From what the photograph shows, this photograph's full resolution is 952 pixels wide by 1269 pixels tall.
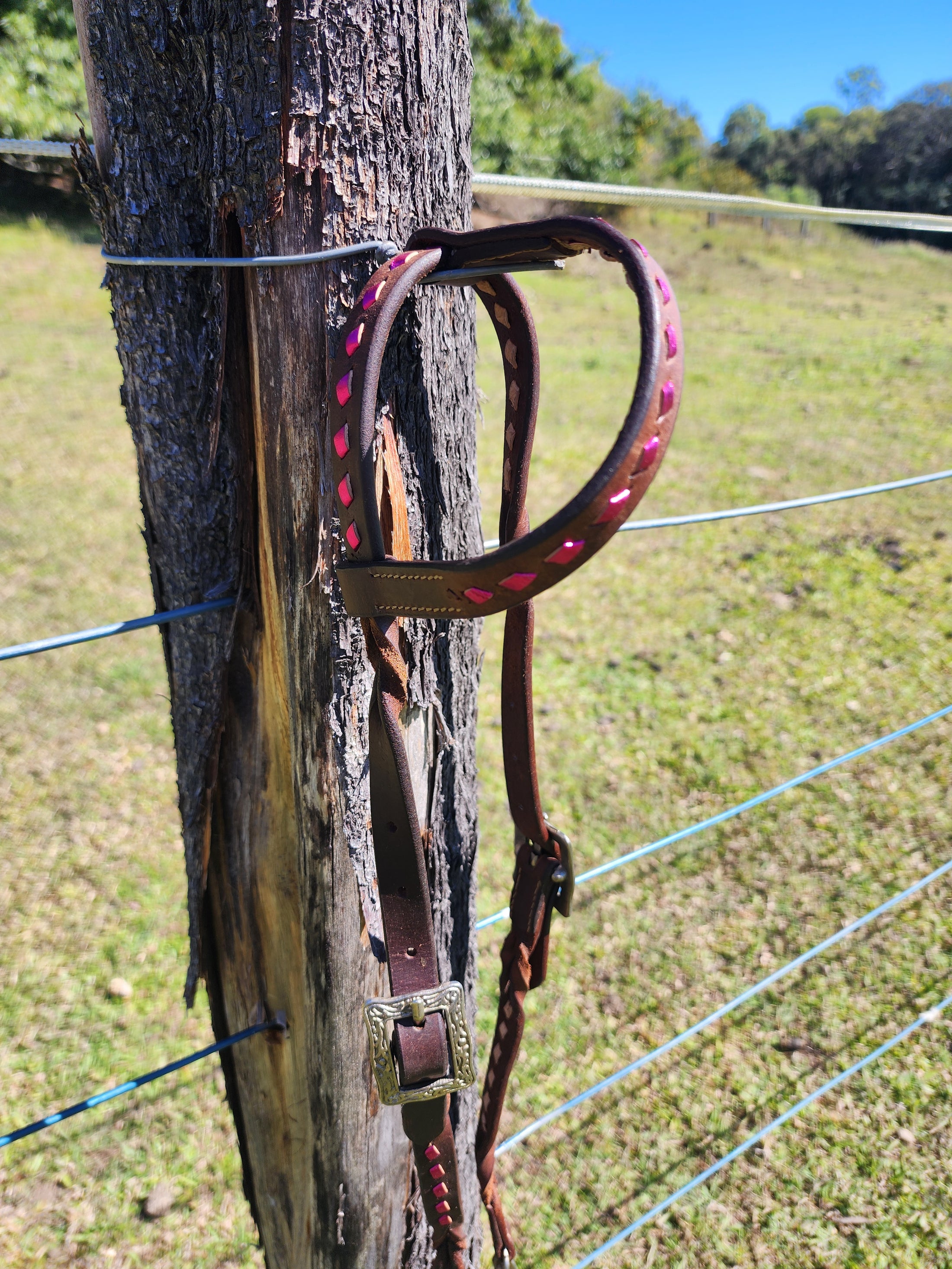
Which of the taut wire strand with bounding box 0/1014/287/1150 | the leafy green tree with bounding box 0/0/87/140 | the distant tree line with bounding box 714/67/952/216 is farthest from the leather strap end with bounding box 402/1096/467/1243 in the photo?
the distant tree line with bounding box 714/67/952/216

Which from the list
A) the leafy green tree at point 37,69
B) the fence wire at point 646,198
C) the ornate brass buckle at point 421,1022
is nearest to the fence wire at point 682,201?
the fence wire at point 646,198

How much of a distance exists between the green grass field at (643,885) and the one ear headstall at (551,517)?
1725mm

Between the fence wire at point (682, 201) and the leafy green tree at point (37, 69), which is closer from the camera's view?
the fence wire at point (682, 201)

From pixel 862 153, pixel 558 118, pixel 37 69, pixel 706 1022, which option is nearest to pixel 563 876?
pixel 706 1022

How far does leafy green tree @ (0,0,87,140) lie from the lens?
1149 centimetres

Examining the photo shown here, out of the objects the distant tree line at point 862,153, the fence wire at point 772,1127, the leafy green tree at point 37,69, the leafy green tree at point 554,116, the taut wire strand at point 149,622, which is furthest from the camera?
the distant tree line at point 862,153

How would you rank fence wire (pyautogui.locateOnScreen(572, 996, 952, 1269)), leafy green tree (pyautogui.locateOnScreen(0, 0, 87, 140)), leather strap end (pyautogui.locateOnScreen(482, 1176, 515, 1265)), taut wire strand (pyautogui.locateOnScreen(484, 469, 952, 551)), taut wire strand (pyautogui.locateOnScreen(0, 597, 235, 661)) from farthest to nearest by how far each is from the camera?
leafy green tree (pyautogui.locateOnScreen(0, 0, 87, 140)) → fence wire (pyautogui.locateOnScreen(572, 996, 952, 1269)) → taut wire strand (pyautogui.locateOnScreen(484, 469, 952, 551)) → leather strap end (pyautogui.locateOnScreen(482, 1176, 515, 1265)) → taut wire strand (pyautogui.locateOnScreen(0, 597, 235, 661))

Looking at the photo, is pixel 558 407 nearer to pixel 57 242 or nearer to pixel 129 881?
pixel 129 881

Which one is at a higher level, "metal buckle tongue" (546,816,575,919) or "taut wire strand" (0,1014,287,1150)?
"metal buckle tongue" (546,816,575,919)

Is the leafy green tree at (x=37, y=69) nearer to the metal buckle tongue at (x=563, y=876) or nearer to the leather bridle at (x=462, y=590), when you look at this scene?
the leather bridle at (x=462, y=590)

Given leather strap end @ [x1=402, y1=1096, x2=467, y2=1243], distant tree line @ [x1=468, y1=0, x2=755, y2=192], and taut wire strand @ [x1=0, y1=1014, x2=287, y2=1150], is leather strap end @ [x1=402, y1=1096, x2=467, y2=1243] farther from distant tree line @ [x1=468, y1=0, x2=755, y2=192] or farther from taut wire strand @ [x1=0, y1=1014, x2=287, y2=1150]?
distant tree line @ [x1=468, y1=0, x2=755, y2=192]

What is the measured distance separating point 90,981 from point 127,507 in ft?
12.1

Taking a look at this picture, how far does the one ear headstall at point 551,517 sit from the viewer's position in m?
0.61

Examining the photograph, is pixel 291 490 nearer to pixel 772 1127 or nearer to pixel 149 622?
pixel 149 622
